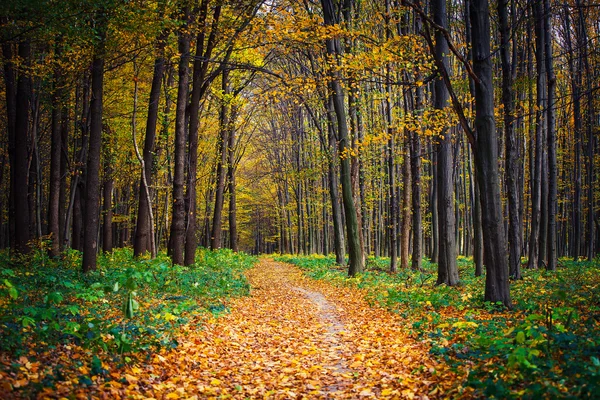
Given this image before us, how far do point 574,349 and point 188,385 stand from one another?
173 inches

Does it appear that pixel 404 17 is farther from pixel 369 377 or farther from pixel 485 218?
pixel 369 377

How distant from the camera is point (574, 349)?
469cm

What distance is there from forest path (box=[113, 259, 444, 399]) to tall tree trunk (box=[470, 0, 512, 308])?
7.23ft

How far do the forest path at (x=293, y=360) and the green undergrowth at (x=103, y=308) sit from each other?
417 mm

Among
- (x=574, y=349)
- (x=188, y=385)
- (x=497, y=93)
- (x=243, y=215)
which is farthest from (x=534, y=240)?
(x=243, y=215)

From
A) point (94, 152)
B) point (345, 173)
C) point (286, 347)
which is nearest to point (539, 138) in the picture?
point (345, 173)

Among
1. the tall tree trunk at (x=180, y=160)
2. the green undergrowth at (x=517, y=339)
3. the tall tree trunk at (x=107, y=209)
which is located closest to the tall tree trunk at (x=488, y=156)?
the green undergrowth at (x=517, y=339)

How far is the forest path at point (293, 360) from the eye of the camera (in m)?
5.21

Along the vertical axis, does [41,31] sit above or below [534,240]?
above

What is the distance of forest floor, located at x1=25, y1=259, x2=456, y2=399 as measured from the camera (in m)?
5.08

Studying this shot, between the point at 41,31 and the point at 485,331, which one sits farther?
the point at 41,31

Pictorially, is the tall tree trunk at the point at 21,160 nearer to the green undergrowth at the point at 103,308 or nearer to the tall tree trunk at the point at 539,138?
the green undergrowth at the point at 103,308

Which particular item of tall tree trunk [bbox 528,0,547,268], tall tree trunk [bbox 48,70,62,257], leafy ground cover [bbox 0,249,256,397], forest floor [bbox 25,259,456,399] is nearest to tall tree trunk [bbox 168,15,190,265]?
tall tree trunk [bbox 48,70,62,257]

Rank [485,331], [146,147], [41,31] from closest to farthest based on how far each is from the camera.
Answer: [485,331]
[41,31]
[146,147]
